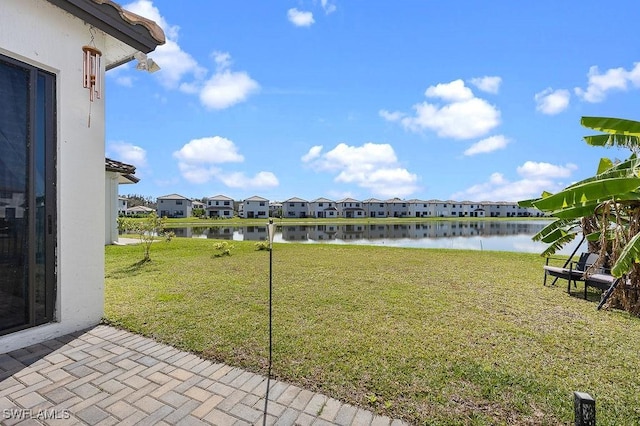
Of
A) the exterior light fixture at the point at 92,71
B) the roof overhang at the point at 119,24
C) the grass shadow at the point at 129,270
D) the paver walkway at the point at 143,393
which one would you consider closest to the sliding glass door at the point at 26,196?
the exterior light fixture at the point at 92,71

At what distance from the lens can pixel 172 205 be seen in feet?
232

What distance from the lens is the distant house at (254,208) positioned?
7619cm

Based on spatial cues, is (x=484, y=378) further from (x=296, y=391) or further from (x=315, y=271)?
(x=315, y=271)

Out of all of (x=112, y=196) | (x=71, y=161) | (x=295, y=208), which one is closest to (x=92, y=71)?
(x=71, y=161)

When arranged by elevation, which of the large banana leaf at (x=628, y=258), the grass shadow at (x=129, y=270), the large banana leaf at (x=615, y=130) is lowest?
the grass shadow at (x=129, y=270)

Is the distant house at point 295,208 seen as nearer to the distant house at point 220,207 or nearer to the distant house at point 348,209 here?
the distant house at point 348,209

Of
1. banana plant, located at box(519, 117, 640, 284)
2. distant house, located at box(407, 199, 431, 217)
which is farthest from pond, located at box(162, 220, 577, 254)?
distant house, located at box(407, 199, 431, 217)

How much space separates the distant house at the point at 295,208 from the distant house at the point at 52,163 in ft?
251

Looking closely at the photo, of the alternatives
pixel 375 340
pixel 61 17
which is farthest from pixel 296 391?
pixel 61 17

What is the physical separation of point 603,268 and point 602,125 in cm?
303

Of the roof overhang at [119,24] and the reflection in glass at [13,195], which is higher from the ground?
the roof overhang at [119,24]

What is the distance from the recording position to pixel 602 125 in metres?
6.14

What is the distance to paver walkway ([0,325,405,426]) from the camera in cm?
253

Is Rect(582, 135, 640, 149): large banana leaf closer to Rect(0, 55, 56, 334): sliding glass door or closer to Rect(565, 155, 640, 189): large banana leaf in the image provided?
Rect(565, 155, 640, 189): large banana leaf
